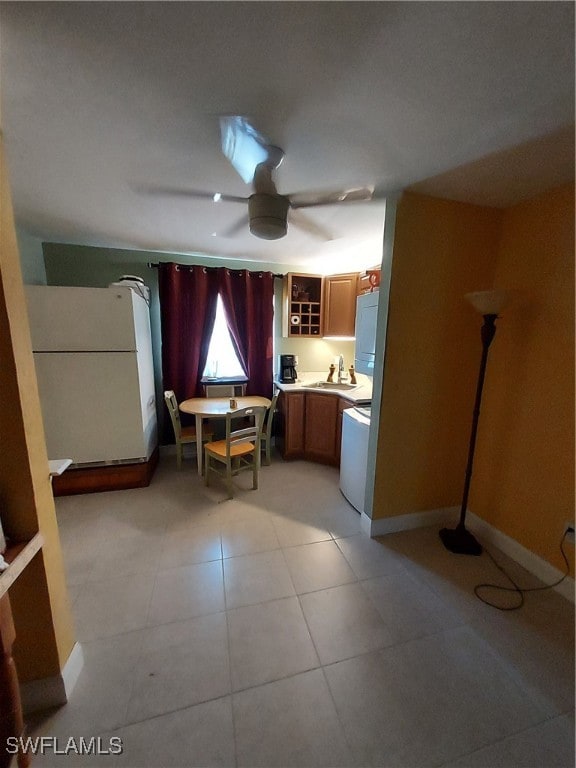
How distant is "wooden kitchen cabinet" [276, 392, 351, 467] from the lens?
3.05 m

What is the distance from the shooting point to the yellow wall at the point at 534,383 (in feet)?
5.09

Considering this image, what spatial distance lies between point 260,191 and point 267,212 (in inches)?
4.1

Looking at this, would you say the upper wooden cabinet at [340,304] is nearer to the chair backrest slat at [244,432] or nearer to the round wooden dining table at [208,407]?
the round wooden dining table at [208,407]

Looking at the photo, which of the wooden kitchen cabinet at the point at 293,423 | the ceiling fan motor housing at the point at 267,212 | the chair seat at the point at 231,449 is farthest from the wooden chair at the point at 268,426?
the ceiling fan motor housing at the point at 267,212

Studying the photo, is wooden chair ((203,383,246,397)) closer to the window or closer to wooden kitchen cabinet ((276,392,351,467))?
the window

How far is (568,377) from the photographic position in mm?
1543

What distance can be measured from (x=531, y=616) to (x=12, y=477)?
2.46m

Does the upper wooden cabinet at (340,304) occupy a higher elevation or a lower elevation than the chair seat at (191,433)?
higher

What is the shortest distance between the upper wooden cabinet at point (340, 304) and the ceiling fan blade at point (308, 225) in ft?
2.92

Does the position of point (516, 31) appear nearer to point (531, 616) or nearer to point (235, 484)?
point (531, 616)

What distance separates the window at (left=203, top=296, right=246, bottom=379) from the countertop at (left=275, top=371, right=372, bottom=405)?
585 millimetres

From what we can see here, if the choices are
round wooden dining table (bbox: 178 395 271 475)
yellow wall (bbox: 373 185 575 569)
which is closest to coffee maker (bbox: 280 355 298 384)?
round wooden dining table (bbox: 178 395 271 475)

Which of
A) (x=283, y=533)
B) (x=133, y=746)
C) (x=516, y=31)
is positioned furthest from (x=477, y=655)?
(x=516, y=31)

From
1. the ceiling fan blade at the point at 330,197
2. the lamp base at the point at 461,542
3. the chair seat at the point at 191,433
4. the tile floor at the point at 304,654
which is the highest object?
the ceiling fan blade at the point at 330,197
